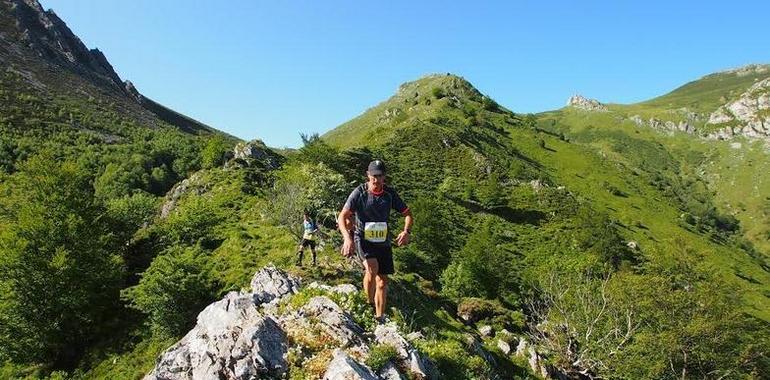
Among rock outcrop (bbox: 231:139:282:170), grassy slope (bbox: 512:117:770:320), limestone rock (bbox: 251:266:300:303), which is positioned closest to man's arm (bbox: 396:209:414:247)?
limestone rock (bbox: 251:266:300:303)

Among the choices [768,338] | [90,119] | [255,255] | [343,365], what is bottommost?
[768,338]

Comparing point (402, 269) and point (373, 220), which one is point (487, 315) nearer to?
point (402, 269)

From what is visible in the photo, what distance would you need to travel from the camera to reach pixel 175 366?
42.3ft

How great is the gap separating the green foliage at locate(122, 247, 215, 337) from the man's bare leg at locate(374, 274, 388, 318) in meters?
14.1

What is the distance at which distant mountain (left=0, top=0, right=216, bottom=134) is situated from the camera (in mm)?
91000

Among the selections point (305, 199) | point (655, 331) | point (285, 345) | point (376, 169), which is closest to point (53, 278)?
point (305, 199)

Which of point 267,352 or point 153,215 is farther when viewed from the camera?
point 153,215

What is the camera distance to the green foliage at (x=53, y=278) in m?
24.2

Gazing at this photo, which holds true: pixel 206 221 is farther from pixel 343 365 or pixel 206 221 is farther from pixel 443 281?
pixel 343 365

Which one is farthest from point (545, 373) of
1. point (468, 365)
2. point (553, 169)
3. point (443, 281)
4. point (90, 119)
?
point (90, 119)

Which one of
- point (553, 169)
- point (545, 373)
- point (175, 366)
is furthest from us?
point (553, 169)

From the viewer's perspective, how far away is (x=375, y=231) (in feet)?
37.9

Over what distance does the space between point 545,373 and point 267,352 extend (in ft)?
52.9

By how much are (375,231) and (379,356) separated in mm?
2900
